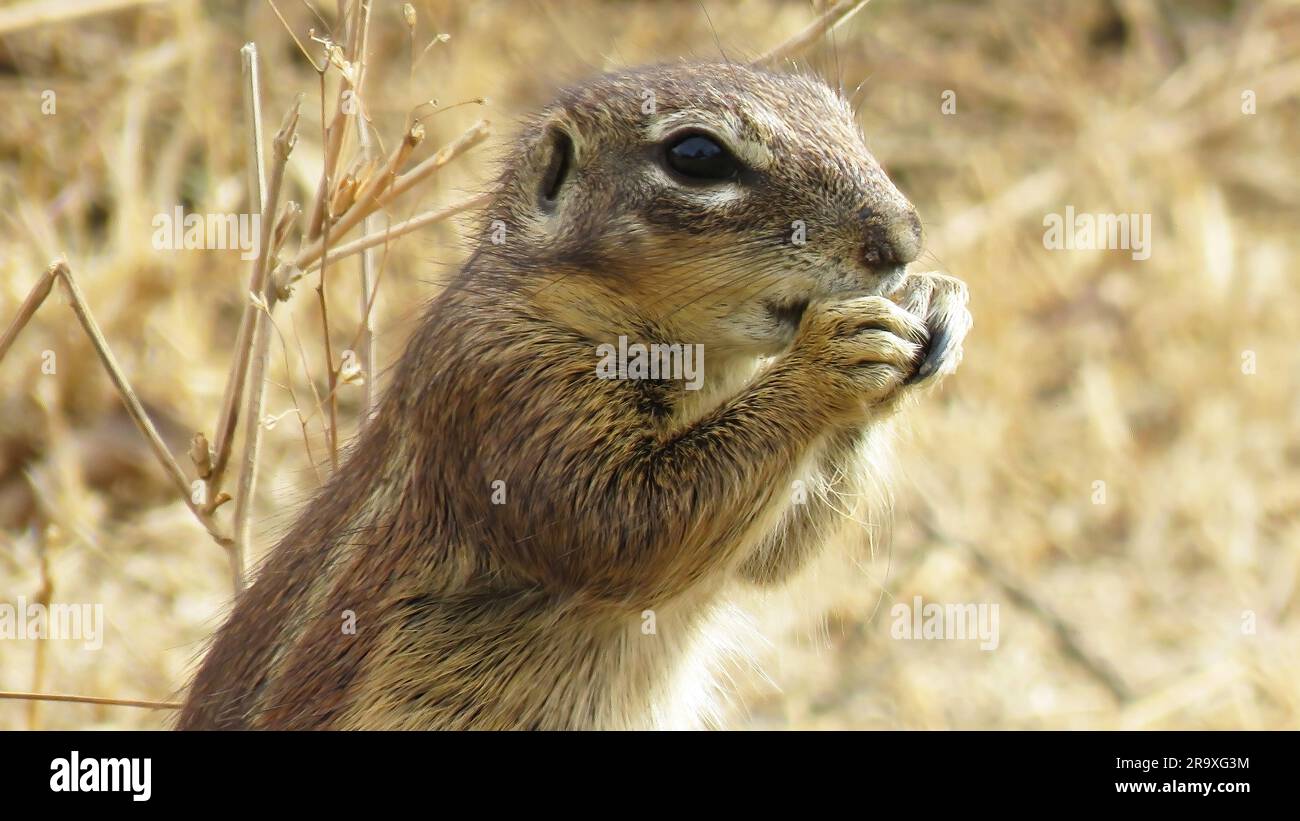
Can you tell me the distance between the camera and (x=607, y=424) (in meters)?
3.24

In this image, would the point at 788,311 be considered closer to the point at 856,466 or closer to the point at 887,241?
the point at 887,241

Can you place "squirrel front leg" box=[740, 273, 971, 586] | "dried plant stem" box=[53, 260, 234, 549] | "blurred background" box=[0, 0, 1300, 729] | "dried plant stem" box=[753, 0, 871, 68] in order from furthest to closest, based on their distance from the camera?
"blurred background" box=[0, 0, 1300, 729], "dried plant stem" box=[753, 0, 871, 68], "dried plant stem" box=[53, 260, 234, 549], "squirrel front leg" box=[740, 273, 971, 586]

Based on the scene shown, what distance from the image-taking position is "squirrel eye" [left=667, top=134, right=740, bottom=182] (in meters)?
3.16

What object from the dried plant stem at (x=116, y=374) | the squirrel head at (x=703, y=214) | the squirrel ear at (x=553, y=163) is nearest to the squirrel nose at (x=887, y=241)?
the squirrel head at (x=703, y=214)

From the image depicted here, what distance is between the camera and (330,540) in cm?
351

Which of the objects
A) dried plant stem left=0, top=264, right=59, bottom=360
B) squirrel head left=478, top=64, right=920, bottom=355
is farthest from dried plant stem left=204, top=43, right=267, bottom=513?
squirrel head left=478, top=64, right=920, bottom=355

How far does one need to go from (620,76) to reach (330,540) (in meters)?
1.23

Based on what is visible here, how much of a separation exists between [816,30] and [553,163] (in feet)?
2.32

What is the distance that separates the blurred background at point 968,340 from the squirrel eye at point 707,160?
1.12 metres

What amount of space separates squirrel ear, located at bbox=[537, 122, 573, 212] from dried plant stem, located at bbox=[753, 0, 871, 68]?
0.54 m

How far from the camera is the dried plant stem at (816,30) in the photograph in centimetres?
364

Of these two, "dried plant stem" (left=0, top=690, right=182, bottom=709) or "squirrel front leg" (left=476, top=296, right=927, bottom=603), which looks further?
"dried plant stem" (left=0, top=690, right=182, bottom=709)

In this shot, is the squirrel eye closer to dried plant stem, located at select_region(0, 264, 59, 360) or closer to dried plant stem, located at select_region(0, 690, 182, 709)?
dried plant stem, located at select_region(0, 264, 59, 360)
